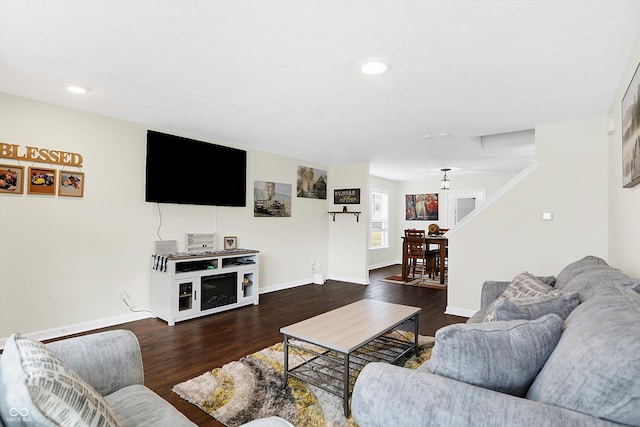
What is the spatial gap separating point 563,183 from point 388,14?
301 cm

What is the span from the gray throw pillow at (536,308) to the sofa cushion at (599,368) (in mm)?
305

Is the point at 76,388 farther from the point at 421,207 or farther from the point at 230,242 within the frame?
the point at 421,207

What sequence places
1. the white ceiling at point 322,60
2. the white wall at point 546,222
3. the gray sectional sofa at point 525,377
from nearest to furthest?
the gray sectional sofa at point 525,377 < the white ceiling at point 322,60 < the white wall at point 546,222

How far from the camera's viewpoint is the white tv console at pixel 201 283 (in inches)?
146

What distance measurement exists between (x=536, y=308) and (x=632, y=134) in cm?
145

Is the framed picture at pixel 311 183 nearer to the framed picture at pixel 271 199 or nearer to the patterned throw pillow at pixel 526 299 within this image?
the framed picture at pixel 271 199

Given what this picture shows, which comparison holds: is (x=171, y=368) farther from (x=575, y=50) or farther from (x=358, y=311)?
(x=575, y=50)

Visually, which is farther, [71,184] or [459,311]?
[459,311]

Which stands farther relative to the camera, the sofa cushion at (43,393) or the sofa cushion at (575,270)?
the sofa cushion at (575,270)

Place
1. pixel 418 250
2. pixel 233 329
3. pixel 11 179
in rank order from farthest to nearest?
1. pixel 418 250
2. pixel 233 329
3. pixel 11 179

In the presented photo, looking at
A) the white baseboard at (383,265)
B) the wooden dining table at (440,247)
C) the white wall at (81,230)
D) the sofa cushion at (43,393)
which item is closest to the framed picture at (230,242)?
the white wall at (81,230)

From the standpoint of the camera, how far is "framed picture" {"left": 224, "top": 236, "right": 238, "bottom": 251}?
4.77 meters

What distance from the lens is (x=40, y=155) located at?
315 centimetres

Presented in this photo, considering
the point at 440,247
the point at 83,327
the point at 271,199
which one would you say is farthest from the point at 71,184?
the point at 440,247
